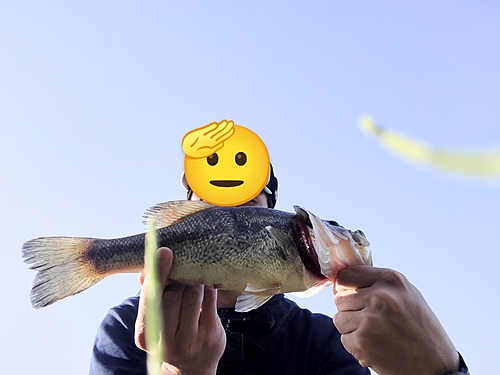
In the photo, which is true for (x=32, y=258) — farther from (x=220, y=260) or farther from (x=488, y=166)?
(x=488, y=166)

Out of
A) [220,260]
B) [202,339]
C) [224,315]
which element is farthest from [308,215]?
[224,315]

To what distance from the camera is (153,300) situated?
11.2 ft

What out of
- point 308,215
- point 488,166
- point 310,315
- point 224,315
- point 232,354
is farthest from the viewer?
point 310,315

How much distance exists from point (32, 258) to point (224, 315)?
Result: 2132 mm

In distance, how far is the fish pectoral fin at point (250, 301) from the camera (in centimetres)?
323

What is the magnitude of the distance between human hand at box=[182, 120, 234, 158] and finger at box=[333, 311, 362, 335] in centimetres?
154

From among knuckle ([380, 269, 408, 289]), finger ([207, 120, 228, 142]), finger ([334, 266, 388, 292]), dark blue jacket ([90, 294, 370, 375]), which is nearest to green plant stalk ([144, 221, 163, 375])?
finger ([207, 120, 228, 142])

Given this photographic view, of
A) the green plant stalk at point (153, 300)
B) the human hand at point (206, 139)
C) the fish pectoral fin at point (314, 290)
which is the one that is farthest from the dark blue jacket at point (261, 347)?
the human hand at point (206, 139)

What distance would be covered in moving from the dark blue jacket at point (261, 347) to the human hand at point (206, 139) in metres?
1.94

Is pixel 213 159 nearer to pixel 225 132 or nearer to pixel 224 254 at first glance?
pixel 225 132

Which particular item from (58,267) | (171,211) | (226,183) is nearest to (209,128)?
(226,183)

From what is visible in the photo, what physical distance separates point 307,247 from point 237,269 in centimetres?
49

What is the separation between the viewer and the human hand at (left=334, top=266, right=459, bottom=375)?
2.51 m

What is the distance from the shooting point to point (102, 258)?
11.2 feet
